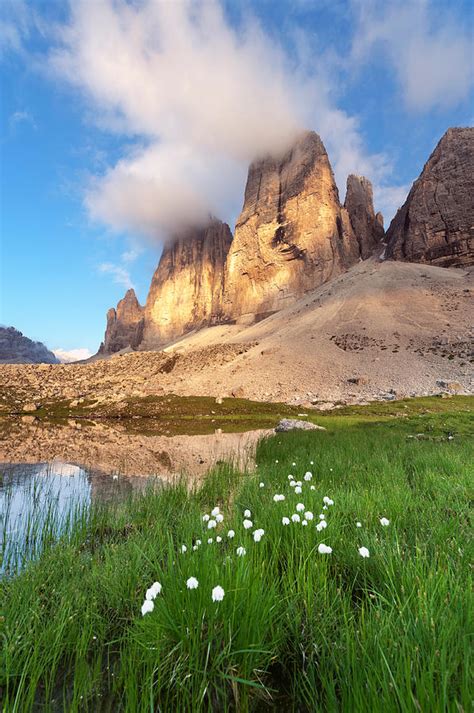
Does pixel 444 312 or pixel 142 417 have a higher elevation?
pixel 444 312

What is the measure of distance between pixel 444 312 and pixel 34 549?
65955 millimetres

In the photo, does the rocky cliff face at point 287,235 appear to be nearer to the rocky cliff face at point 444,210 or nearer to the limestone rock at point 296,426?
the rocky cliff face at point 444,210

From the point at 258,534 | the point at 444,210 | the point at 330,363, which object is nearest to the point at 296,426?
the point at 258,534

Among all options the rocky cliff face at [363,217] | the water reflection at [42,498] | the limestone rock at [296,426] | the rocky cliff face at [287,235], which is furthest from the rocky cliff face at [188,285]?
the water reflection at [42,498]

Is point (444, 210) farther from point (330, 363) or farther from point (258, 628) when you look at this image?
point (258, 628)

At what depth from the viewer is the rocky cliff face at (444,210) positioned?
77.2 meters

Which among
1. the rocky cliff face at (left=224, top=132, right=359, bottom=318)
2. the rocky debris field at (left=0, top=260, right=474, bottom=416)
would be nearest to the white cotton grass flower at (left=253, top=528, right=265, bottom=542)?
the rocky debris field at (left=0, top=260, right=474, bottom=416)

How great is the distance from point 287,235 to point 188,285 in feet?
227

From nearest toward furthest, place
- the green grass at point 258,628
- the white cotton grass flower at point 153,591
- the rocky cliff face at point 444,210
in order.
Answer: the green grass at point 258,628 → the white cotton grass flower at point 153,591 → the rocky cliff face at point 444,210

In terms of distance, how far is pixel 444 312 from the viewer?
190 feet

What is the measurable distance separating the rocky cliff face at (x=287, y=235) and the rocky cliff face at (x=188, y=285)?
1363 inches

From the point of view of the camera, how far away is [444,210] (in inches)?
3155

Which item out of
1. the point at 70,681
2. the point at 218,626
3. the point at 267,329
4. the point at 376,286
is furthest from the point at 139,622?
the point at 267,329

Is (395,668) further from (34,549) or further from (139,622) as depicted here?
(34,549)
